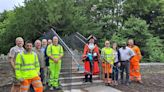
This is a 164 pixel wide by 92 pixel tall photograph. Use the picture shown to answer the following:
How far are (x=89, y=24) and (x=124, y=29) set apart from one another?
6.86 ft

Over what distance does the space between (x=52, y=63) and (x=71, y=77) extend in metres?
1.36

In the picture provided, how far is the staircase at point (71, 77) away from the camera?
1049 cm

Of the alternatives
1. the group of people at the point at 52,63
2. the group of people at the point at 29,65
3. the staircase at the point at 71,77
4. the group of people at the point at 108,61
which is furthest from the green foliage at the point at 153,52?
the group of people at the point at 29,65

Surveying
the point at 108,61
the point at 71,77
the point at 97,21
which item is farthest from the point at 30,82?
the point at 97,21

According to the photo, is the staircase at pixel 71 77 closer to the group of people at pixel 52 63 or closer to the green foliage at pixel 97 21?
the group of people at pixel 52 63

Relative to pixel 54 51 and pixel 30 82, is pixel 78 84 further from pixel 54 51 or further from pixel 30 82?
pixel 30 82

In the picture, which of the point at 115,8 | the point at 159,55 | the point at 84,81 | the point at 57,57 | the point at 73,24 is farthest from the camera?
the point at 115,8

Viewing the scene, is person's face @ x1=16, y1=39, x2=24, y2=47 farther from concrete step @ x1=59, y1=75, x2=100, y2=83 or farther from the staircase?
concrete step @ x1=59, y1=75, x2=100, y2=83

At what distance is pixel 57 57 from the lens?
9797 millimetres

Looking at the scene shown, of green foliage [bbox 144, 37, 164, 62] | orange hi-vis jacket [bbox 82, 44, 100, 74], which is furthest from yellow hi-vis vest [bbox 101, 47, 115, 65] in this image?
green foliage [bbox 144, 37, 164, 62]

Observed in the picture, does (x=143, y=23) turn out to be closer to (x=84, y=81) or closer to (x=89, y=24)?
(x=89, y=24)

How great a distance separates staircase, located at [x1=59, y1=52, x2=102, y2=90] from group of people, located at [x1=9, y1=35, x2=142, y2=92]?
0.26 m

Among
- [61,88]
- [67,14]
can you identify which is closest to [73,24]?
[67,14]

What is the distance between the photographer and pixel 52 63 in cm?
979
